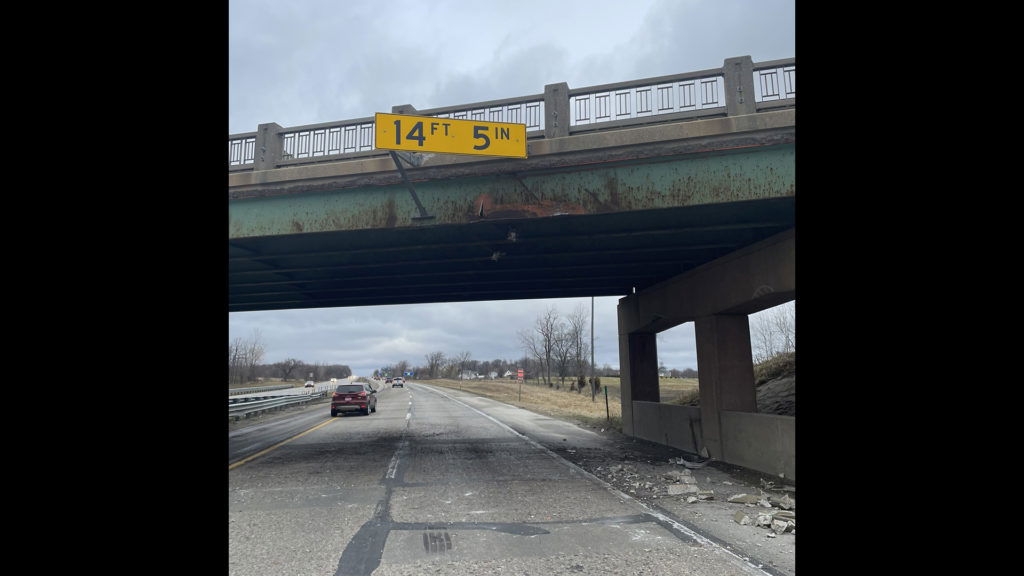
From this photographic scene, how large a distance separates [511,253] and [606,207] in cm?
371

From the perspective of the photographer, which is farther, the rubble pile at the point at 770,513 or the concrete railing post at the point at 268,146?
the concrete railing post at the point at 268,146

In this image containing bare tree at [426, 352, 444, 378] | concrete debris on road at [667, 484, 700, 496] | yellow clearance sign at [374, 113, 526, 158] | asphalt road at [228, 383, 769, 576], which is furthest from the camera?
bare tree at [426, 352, 444, 378]

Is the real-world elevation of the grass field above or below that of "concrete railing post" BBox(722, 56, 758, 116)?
below

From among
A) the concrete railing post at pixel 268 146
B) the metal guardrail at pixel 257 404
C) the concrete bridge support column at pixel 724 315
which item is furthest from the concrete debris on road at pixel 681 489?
the metal guardrail at pixel 257 404

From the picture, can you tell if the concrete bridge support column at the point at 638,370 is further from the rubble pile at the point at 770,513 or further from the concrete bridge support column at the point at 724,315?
the rubble pile at the point at 770,513

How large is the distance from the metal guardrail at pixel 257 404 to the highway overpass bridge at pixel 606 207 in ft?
41.4

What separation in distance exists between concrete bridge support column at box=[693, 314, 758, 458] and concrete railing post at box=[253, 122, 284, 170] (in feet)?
32.9

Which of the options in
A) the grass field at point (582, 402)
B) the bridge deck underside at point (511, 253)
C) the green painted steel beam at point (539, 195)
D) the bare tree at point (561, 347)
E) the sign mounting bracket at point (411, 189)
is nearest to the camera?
the green painted steel beam at point (539, 195)

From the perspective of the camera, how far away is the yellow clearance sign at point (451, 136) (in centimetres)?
1095

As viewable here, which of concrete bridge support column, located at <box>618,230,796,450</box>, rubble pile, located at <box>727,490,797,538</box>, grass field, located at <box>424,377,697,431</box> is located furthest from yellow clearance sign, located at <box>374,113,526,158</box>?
grass field, located at <box>424,377,697,431</box>

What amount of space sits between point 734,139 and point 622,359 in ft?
31.6

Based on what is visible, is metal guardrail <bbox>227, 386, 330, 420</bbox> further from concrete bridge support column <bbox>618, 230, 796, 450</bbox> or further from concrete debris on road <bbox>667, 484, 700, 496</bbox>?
concrete debris on road <bbox>667, 484, 700, 496</bbox>

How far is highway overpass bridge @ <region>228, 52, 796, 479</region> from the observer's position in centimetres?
1036
